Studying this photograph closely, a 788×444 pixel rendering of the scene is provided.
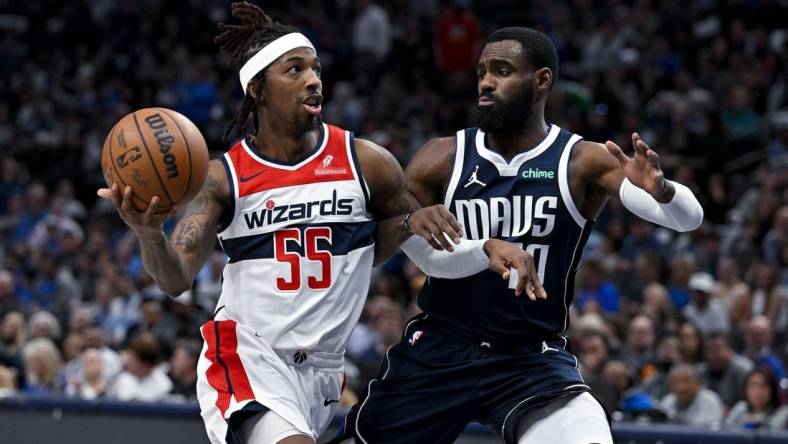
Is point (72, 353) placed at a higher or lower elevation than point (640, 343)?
lower

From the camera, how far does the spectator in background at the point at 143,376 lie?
9641mm

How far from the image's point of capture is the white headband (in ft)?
17.3

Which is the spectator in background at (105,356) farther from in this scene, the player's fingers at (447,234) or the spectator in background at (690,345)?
the player's fingers at (447,234)

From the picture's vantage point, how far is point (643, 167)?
192 inches

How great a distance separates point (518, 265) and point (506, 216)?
56 cm

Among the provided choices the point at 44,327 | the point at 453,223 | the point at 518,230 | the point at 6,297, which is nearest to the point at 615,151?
the point at 518,230

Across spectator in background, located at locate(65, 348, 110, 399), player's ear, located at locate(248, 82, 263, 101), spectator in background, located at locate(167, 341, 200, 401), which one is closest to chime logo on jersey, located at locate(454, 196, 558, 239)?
player's ear, located at locate(248, 82, 263, 101)

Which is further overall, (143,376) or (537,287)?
(143,376)

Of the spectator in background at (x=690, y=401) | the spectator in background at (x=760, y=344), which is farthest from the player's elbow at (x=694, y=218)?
the spectator in background at (x=760, y=344)

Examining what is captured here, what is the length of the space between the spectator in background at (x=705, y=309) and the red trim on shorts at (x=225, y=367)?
6.43m

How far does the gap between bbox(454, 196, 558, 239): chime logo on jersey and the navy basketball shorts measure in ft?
1.46

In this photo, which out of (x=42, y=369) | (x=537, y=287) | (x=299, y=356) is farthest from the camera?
(x=42, y=369)

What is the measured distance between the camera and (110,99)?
17.8m

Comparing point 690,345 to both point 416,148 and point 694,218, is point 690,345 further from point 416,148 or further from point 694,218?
point 416,148
